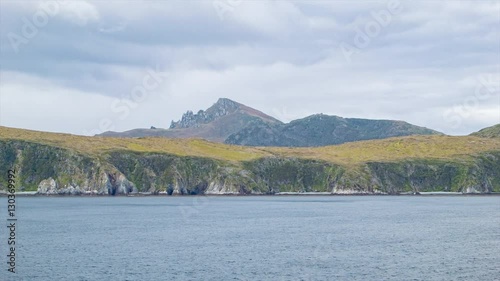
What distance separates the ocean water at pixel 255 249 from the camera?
87.6 meters

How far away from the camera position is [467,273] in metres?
87.7

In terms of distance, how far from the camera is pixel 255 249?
112938 millimetres

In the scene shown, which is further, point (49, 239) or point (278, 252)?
point (49, 239)

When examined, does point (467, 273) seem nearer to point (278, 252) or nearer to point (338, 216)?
point (278, 252)

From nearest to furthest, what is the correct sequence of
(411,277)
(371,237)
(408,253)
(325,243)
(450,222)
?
(411,277) → (408,253) → (325,243) → (371,237) → (450,222)

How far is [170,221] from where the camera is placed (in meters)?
174

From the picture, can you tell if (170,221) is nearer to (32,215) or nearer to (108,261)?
(32,215)

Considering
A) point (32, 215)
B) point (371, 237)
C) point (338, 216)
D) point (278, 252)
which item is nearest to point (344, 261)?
point (278, 252)

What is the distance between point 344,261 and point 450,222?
84.2 m

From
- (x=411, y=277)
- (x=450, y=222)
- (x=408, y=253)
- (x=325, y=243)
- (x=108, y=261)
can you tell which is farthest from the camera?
(x=450, y=222)

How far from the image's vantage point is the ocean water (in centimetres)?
8756

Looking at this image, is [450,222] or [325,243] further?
[450,222]

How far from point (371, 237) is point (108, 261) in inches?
2427

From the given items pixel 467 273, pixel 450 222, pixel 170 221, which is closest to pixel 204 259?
pixel 467 273
